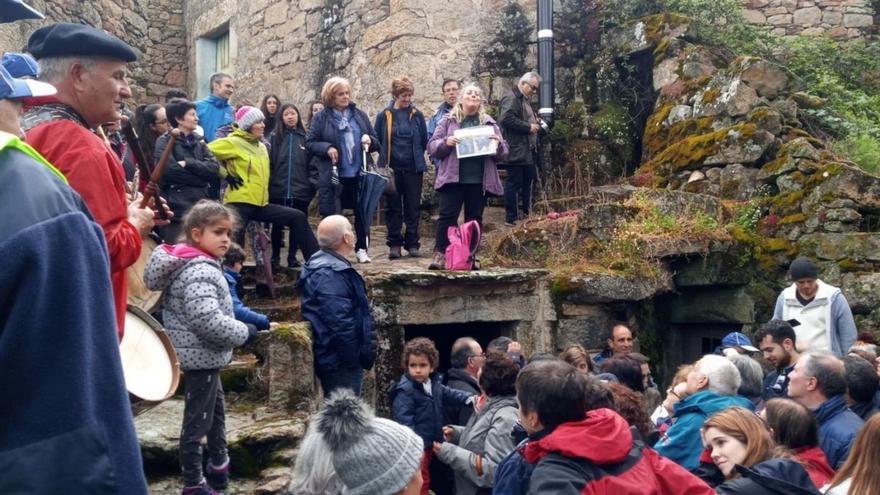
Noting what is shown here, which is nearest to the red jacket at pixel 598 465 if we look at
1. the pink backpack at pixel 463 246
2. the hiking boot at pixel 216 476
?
the hiking boot at pixel 216 476

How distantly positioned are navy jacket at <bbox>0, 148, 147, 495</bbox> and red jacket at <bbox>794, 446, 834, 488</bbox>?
2947 mm

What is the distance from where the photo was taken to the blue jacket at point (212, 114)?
331 inches

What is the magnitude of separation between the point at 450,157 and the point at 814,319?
3138mm

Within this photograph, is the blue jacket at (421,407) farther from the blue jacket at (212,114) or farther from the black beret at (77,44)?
the blue jacket at (212,114)

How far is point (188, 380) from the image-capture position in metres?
4.42

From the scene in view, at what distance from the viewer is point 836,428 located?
4.12 meters

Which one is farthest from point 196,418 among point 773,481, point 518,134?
point 518,134

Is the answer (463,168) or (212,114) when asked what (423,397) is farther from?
(212,114)

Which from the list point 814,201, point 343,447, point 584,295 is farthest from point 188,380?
point 814,201

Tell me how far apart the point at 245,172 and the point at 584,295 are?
289 centimetres

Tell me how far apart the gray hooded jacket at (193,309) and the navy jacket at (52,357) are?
2.91 meters

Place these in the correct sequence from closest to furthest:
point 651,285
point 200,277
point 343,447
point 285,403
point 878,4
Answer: point 343,447
point 200,277
point 285,403
point 651,285
point 878,4

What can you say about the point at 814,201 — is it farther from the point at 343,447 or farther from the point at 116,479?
the point at 116,479

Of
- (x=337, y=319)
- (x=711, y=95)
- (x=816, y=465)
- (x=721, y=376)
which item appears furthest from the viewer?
(x=711, y=95)
